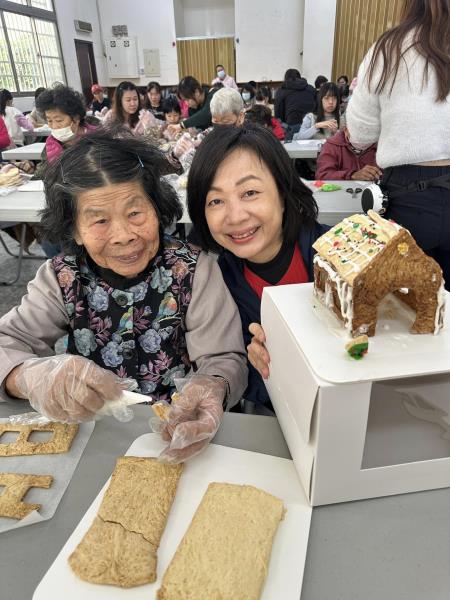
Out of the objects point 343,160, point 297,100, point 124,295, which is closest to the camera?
point 124,295

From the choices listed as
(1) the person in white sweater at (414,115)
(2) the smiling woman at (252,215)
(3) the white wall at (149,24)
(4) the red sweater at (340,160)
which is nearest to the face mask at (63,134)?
(4) the red sweater at (340,160)

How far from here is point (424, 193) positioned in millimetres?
1606

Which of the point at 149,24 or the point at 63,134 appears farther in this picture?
the point at 149,24

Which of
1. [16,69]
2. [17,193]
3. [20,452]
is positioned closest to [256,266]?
Result: [20,452]

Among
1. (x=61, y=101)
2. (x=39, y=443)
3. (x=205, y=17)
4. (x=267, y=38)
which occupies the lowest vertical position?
(x=39, y=443)

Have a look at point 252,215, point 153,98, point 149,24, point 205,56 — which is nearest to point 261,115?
point 153,98

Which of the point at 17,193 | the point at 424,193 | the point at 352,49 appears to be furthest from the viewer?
the point at 352,49

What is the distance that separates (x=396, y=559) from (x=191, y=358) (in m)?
0.71

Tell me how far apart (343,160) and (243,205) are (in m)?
2.30

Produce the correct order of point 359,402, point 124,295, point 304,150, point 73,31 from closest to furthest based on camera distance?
point 359,402, point 124,295, point 304,150, point 73,31

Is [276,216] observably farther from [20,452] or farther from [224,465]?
[20,452]

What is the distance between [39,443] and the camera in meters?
0.89

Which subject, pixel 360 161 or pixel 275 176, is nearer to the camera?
pixel 275 176

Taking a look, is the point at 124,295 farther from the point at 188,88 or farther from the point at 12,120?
the point at 12,120
